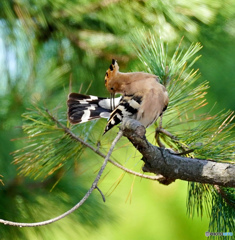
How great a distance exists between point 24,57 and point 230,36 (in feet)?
1.60

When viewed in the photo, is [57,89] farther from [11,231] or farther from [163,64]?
[163,64]

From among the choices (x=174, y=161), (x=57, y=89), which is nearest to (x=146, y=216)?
(x=57, y=89)

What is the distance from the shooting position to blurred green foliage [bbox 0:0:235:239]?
3.29ft

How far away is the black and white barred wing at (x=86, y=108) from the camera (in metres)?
0.68

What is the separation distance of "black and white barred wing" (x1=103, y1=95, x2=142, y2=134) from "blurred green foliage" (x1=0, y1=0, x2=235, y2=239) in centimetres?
32

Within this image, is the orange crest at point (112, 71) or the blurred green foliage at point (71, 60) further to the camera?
the blurred green foliage at point (71, 60)

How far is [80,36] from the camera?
1161mm

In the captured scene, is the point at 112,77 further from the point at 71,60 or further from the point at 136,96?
the point at 71,60

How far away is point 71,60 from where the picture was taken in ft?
4.02

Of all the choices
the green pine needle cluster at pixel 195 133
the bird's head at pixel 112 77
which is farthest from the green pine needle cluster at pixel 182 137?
the bird's head at pixel 112 77

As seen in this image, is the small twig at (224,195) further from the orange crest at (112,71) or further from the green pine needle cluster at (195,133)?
the orange crest at (112,71)

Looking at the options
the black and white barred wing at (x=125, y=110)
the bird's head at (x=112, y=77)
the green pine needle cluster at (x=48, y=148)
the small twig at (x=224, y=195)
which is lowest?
the small twig at (x=224, y=195)

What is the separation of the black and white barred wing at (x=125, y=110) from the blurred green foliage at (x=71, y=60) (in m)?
0.32

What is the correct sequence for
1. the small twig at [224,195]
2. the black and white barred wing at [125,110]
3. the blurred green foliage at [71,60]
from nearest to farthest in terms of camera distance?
the black and white barred wing at [125,110] < the small twig at [224,195] < the blurred green foliage at [71,60]
